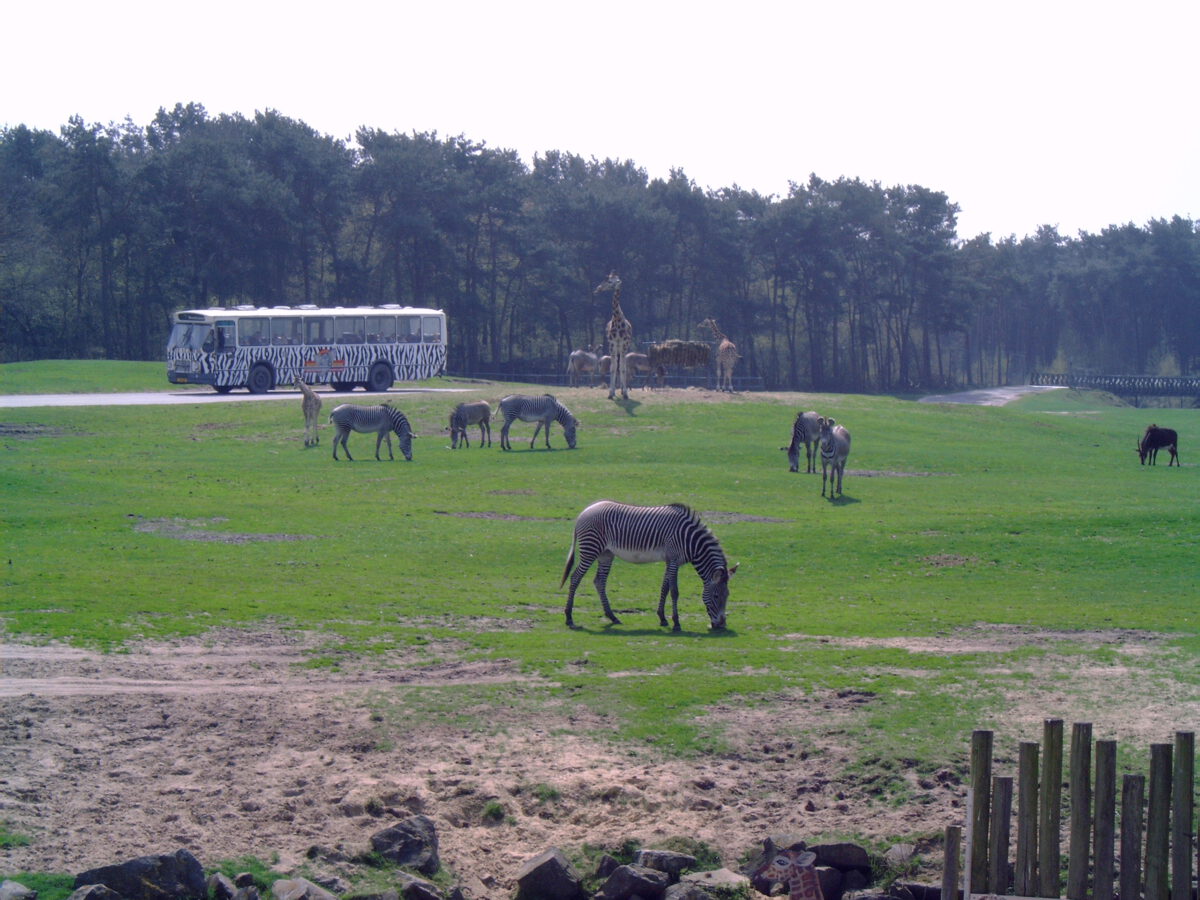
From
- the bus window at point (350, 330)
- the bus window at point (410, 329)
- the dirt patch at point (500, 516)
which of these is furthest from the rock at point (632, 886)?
the bus window at point (410, 329)

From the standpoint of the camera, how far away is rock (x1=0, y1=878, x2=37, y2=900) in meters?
9.44

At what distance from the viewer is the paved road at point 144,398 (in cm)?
4478

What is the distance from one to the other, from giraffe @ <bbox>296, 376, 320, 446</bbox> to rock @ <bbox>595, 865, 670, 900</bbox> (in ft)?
93.2

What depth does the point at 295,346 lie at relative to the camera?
51.7 meters

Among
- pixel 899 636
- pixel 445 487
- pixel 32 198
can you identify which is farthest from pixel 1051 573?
pixel 32 198

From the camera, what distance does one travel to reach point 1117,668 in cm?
1494

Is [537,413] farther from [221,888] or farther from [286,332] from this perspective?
[221,888]

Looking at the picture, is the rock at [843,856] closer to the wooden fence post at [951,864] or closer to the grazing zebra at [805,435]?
the wooden fence post at [951,864]

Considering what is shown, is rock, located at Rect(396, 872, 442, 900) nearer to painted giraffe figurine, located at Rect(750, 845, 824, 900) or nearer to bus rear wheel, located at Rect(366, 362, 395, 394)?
painted giraffe figurine, located at Rect(750, 845, 824, 900)

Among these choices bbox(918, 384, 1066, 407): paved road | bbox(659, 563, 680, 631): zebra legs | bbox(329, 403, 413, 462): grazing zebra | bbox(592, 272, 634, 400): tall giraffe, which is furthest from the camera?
bbox(918, 384, 1066, 407): paved road

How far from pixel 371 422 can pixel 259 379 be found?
17158mm

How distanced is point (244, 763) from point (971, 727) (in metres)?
7.38

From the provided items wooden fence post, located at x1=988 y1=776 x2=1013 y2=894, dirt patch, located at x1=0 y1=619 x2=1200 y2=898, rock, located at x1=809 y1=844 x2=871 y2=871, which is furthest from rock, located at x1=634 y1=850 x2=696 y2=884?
wooden fence post, located at x1=988 y1=776 x2=1013 y2=894

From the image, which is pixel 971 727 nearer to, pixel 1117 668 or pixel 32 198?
pixel 1117 668
